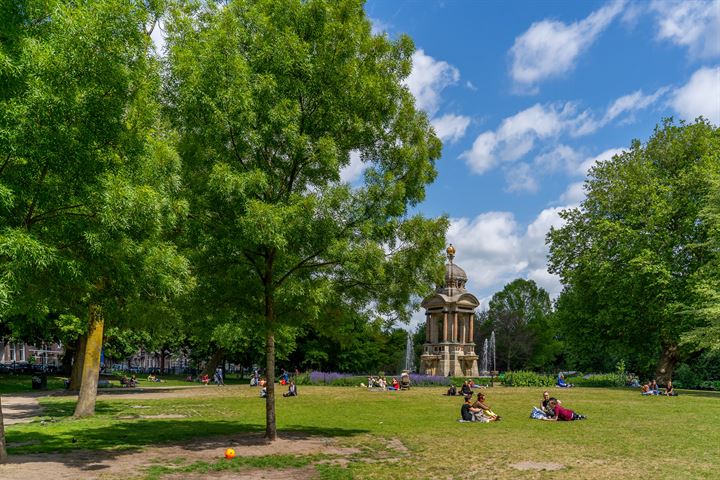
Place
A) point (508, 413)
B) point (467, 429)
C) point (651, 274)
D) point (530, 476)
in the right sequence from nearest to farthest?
point (530, 476), point (467, 429), point (508, 413), point (651, 274)

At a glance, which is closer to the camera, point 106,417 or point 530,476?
point 530,476

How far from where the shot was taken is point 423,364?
198ft

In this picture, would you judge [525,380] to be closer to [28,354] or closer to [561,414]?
[561,414]

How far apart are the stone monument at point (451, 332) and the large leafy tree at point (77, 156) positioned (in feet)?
158

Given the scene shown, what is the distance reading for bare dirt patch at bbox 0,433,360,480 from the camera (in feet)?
36.2

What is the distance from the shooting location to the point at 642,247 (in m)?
40.7

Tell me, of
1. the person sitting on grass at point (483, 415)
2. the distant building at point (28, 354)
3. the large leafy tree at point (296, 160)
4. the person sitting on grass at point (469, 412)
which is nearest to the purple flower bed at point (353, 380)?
the person sitting on grass at point (483, 415)

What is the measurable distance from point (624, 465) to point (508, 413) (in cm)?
1185

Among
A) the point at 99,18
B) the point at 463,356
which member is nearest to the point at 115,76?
the point at 99,18

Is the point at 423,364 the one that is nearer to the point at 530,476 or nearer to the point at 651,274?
the point at 651,274

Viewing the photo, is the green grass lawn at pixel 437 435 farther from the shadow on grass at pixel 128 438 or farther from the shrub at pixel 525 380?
the shrub at pixel 525 380

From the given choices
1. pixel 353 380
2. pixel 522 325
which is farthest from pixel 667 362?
pixel 522 325

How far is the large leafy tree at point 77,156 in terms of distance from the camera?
9766 mm

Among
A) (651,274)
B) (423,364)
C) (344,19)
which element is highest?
(344,19)
